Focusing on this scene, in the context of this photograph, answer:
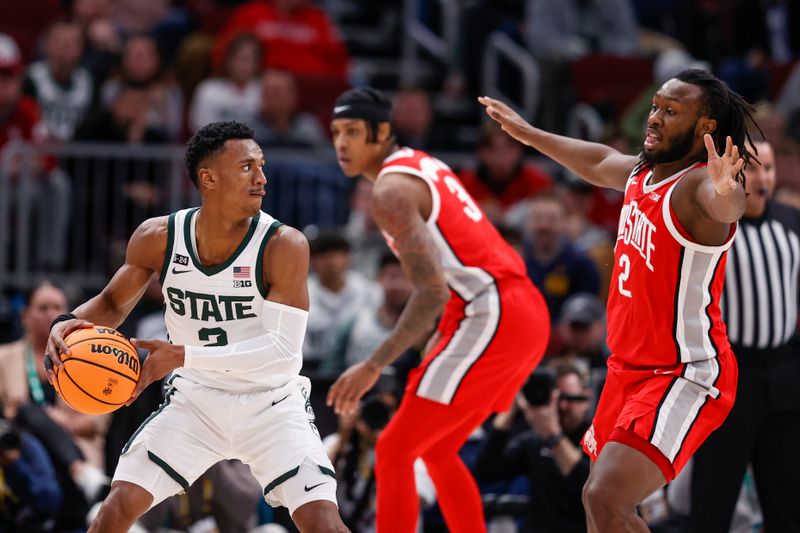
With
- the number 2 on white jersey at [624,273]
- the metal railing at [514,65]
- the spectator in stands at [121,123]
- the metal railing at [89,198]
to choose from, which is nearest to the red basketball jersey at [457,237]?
the number 2 on white jersey at [624,273]

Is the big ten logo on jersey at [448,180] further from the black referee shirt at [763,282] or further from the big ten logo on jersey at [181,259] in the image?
the big ten logo on jersey at [181,259]

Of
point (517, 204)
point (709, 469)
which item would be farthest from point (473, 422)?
point (517, 204)

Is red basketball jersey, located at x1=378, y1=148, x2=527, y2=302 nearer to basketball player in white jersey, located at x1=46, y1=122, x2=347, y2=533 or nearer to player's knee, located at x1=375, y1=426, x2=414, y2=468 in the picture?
player's knee, located at x1=375, y1=426, x2=414, y2=468

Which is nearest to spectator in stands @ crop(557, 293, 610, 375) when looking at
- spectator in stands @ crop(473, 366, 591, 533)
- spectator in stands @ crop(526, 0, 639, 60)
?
spectator in stands @ crop(473, 366, 591, 533)

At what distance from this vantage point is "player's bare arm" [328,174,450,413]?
6121 mm

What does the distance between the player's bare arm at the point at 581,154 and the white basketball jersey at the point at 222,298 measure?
1366mm

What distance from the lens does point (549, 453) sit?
26.4 feet

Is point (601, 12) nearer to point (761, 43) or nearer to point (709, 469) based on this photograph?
point (761, 43)

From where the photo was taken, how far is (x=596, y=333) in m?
9.46

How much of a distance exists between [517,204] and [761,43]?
5.37 meters

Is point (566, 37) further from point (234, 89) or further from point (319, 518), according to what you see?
point (319, 518)

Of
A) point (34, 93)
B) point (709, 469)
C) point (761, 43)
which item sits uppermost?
point (761, 43)

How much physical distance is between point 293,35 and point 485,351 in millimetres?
7056

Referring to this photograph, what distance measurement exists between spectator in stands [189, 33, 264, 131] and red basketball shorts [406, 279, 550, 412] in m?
5.32
